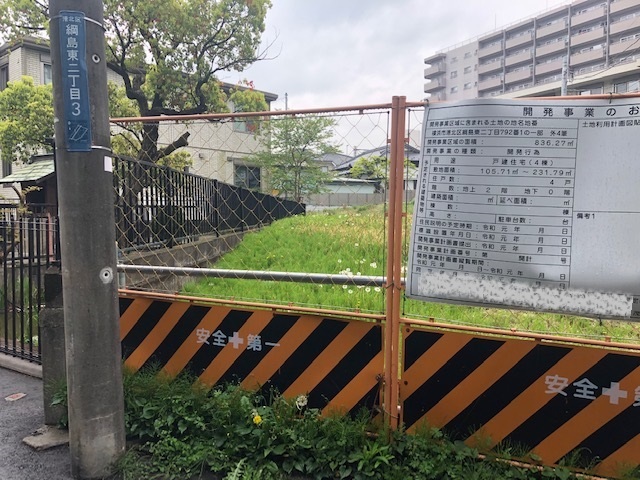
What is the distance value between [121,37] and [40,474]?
1212 cm

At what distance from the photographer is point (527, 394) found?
2.58 m

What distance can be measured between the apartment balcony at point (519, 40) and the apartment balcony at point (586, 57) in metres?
7.25

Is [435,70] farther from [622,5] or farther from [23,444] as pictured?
[23,444]

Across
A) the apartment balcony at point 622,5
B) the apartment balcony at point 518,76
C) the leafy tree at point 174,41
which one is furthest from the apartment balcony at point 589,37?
the leafy tree at point 174,41

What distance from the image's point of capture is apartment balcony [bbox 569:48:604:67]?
52.8 m

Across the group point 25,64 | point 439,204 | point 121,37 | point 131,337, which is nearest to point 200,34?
point 121,37

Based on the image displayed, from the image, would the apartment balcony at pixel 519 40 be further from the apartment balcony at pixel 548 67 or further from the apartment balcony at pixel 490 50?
the apartment balcony at pixel 548 67

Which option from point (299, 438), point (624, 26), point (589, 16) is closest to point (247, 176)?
point (299, 438)

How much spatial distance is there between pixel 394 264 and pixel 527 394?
41.4 inches

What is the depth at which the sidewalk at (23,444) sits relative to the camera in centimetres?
275

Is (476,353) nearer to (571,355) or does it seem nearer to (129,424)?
(571,355)

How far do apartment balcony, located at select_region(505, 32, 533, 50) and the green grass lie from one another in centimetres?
6789

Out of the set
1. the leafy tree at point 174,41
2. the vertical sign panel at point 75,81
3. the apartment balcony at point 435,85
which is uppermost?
the apartment balcony at point 435,85

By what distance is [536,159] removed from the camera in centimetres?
232
